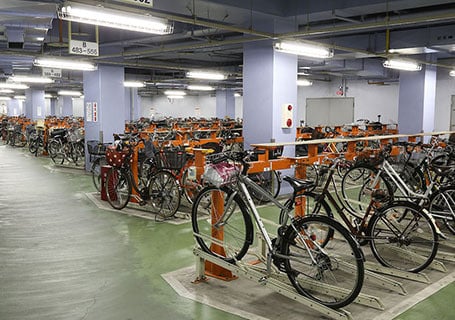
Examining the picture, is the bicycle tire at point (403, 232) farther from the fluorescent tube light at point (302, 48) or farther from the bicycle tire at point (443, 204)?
the fluorescent tube light at point (302, 48)

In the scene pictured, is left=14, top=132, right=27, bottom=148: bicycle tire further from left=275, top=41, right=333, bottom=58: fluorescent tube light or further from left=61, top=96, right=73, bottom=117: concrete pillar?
left=275, top=41, right=333, bottom=58: fluorescent tube light

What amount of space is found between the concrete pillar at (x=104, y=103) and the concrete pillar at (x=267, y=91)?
12.3 ft

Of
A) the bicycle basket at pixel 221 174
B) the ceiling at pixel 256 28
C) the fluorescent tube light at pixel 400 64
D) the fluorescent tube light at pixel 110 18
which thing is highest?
the ceiling at pixel 256 28

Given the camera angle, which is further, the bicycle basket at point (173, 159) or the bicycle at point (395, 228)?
the bicycle basket at point (173, 159)

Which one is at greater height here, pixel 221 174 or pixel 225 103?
pixel 225 103

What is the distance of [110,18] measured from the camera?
4.43 m

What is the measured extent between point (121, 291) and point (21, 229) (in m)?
2.65

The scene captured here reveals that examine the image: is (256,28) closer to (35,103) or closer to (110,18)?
(110,18)

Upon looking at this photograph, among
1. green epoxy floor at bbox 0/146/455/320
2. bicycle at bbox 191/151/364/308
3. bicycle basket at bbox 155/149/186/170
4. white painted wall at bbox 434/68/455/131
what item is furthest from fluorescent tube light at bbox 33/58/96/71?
white painted wall at bbox 434/68/455/131

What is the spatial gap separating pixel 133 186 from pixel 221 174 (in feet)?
10.0

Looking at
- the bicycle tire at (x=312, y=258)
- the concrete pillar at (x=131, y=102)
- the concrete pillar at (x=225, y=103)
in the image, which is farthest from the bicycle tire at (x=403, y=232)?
the concrete pillar at (x=225, y=103)

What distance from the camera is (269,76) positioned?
736 cm

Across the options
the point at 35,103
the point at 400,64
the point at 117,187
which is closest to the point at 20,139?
the point at 35,103

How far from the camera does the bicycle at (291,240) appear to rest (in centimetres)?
328
